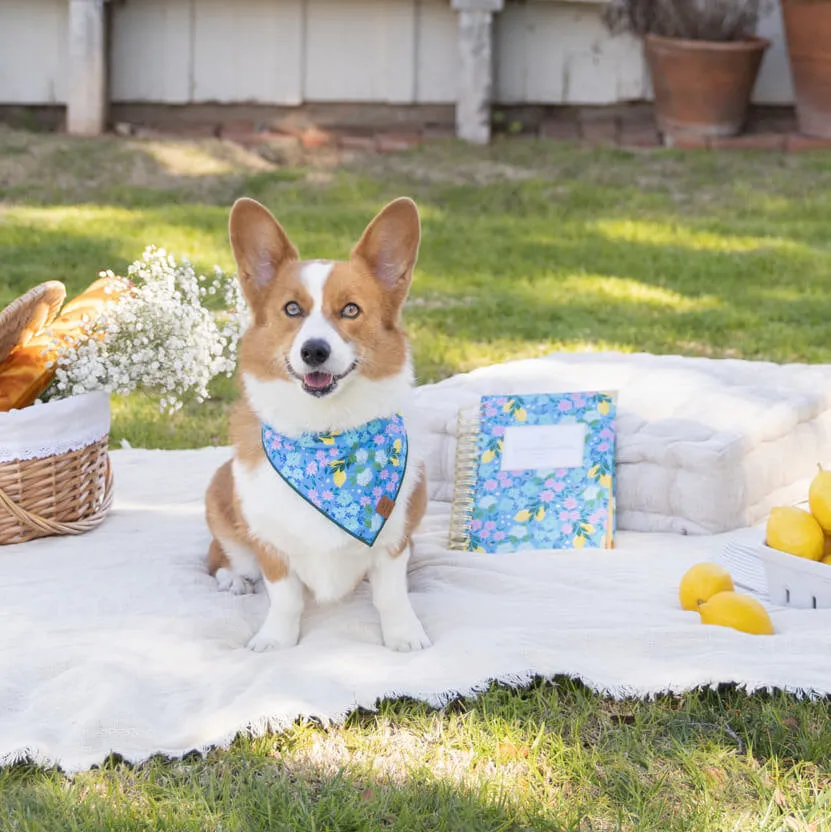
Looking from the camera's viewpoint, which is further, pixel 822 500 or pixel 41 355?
pixel 41 355

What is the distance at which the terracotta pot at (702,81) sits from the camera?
7.83 metres

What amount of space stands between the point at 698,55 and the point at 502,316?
9.34ft

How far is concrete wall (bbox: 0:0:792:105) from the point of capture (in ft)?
27.1

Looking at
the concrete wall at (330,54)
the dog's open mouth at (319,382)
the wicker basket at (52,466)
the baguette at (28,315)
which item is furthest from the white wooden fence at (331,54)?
the dog's open mouth at (319,382)

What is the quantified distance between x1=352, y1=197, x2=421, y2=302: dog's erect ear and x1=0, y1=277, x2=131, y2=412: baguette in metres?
1.02

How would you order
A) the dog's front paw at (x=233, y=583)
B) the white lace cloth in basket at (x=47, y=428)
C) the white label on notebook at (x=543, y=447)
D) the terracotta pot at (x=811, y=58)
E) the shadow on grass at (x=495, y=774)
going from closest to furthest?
the shadow on grass at (x=495, y=774), the dog's front paw at (x=233, y=583), the white lace cloth in basket at (x=47, y=428), the white label on notebook at (x=543, y=447), the terracotta pot at (x=811, y=58)

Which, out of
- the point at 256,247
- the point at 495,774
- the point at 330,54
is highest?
the point at 330,54

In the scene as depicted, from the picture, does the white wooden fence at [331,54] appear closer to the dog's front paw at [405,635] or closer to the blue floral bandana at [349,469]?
the blue floral bandana at [349,469]

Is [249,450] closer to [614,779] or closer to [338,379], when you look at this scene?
[338,379]

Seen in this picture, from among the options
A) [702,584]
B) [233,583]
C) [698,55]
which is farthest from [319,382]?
[698,55]

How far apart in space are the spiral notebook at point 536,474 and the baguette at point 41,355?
1.09 meters

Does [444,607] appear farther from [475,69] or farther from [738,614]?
[475,69]

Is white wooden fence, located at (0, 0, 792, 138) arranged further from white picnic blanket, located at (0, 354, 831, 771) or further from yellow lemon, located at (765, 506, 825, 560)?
yellow lemon, located at (765, 506, 825, 560)

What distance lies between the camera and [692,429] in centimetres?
382
